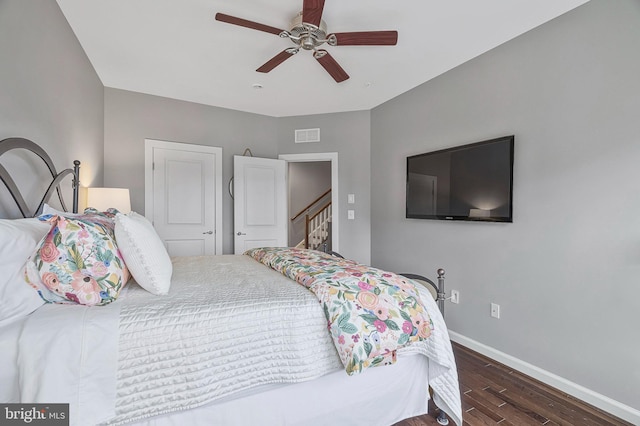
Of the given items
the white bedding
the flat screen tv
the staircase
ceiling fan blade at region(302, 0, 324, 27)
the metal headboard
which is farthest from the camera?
the staircase

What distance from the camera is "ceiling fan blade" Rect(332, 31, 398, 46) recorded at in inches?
79.0

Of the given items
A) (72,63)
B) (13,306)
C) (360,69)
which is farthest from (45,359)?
(360,69)

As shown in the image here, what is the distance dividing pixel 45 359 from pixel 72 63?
8.13 ft

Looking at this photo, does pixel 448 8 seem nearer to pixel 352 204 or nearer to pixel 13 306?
pixel 352 204

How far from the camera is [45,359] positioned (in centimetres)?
97

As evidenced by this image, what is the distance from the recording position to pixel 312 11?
1.81 meters

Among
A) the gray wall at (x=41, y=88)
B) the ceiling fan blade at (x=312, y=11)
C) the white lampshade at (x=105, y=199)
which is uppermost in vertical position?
the ceiling fan blade at (x=312, y=11)

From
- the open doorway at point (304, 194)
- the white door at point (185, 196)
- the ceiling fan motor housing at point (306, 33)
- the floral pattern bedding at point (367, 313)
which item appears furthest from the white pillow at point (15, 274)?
the open doorway at point (304, 194)

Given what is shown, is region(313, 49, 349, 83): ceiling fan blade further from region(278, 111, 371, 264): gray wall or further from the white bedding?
the white bedding

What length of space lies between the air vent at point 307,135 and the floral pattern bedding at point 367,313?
297 centimetres

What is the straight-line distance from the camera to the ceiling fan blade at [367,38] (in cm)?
201

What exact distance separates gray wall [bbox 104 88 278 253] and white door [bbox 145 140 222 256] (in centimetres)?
10

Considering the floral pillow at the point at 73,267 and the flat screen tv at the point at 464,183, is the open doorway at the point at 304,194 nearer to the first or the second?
the flat screen tv at the point at 464,183

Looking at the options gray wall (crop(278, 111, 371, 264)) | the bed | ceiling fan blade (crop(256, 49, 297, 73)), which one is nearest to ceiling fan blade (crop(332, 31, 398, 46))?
ceiling fan blade (crop(256, 49, 297, 73))
